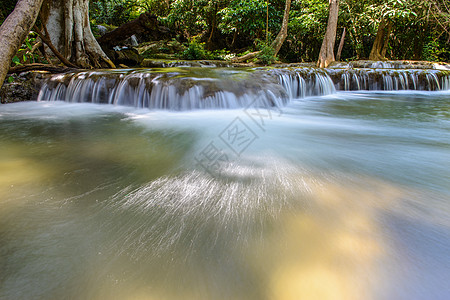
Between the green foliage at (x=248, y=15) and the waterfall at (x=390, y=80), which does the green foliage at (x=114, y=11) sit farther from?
the waterfall at (x=390, y=80)

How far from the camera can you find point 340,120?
13.4 feet

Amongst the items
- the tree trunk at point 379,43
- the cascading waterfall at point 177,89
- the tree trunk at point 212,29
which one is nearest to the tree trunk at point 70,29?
the cascading waterfall at point 177,89

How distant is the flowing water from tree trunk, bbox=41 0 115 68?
5521 mm

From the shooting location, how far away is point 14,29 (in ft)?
8.98

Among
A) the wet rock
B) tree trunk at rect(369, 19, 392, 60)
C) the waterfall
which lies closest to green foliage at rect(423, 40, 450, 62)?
tree trunk at rect(369, 19, 392, 60)

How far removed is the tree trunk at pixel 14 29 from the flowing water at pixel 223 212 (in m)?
0.91

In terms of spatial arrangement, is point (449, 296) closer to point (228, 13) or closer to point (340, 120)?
point (340, 120)

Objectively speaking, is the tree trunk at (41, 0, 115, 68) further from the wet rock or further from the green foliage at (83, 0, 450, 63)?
the green foliage at (83, 0, 450, 63)

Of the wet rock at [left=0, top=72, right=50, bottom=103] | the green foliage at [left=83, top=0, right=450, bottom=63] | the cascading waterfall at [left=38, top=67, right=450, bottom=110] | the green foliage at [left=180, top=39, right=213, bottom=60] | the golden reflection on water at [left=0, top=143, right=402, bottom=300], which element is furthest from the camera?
the green foliage at [left=180, top=39, right=213, bottom=60]

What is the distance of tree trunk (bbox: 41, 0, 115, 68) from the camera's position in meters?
7.41

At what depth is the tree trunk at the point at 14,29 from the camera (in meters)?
2.60

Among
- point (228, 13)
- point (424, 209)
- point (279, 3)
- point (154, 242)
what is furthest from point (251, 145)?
point (279, 3)

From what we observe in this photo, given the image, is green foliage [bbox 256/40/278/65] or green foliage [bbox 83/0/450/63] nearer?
green foliage [bbox 83/0/450/63]

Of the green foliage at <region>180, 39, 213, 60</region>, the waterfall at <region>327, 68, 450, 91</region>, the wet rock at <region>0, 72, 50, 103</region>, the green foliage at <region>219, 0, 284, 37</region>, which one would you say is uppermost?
the green foliage at <region>219, 0, 284, 37</region>
